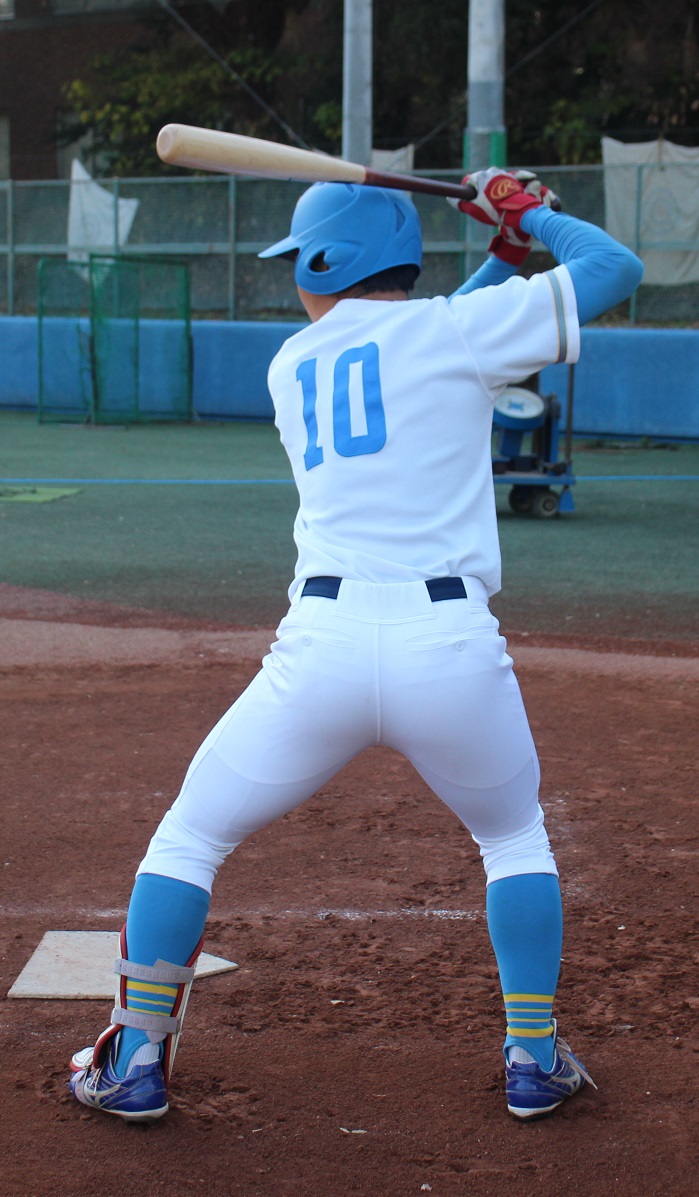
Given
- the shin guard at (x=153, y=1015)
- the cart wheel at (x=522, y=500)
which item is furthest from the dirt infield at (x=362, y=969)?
the cart wheel at (x=522, y=500)

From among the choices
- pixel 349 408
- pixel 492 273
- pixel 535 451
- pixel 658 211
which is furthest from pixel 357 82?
pixel 349 408

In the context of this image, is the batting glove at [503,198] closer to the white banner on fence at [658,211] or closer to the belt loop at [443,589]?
the belt loop at [443,589]

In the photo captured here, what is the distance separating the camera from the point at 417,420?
2516mm

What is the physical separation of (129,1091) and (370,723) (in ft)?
2.84

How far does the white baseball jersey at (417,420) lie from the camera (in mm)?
2510

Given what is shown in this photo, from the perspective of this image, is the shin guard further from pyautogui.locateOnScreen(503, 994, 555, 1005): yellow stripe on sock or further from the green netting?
the green netting

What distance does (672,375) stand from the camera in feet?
56.1

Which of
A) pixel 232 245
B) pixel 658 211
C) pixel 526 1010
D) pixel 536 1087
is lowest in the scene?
pixel 536 1087

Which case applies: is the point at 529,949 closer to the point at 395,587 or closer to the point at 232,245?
the point at 395,587

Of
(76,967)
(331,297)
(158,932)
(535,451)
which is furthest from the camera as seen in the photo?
(535,451)

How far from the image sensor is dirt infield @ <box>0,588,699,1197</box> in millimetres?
2543

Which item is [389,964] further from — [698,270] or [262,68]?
[262,68]

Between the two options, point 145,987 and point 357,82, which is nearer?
point 145,987

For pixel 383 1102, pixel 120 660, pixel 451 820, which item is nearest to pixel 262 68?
pixel 120 660
